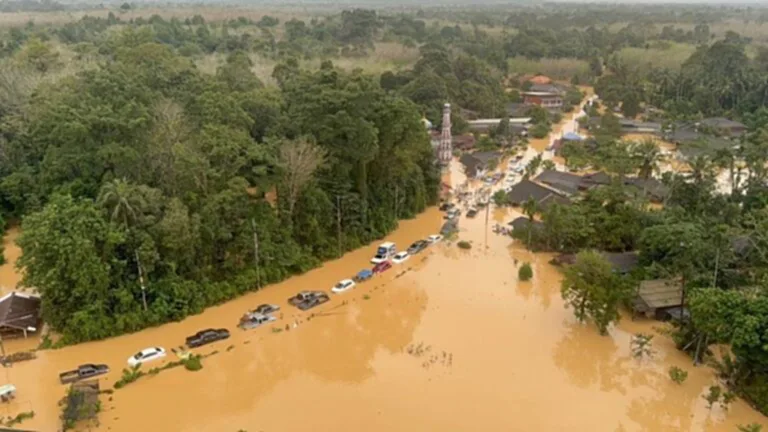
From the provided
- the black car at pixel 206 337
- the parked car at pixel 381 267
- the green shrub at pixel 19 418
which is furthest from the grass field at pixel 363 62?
the green shrub at pixel 19 418

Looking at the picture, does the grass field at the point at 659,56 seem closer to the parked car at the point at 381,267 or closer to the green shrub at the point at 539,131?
the green shrub at the point at 539,131

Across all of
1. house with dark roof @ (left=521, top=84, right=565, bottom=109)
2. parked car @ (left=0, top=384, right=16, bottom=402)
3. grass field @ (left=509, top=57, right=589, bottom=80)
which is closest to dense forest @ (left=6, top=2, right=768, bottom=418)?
parked car @ (left=0, top=384, right=16, bottom=402)

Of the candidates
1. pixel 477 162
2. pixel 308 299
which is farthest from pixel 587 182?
pixel 308 299

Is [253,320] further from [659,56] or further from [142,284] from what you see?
[659,56]

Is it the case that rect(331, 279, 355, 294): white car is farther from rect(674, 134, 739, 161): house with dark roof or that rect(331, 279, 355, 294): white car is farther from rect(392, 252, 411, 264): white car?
rect(674, 134, 739, 161): house with dark roof

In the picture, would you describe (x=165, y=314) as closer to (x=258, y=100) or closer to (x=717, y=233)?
(x=258, y=100)

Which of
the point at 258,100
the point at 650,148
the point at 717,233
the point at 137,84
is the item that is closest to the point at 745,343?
the point at 717,233
